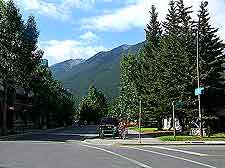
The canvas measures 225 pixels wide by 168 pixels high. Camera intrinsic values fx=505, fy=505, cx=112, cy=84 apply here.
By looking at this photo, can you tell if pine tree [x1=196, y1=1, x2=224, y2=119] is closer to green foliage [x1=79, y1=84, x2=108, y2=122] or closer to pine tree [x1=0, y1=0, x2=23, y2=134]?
pine tree [x1=0, y1=0, x2=23, y2=134]

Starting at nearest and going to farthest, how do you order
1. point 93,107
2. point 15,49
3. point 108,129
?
1. point 108,129
2. point 15,49
3. point 93,107

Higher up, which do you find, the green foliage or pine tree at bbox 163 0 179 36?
pine tree at bbox 163 0 179 36

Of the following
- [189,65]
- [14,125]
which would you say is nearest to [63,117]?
[14,125]

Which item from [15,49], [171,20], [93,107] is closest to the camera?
[15,49]

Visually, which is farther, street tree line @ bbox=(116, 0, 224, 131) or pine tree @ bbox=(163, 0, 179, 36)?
pine tree @ bbox=(163, 0, 179, 36)

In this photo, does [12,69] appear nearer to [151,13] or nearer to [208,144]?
[208,144]

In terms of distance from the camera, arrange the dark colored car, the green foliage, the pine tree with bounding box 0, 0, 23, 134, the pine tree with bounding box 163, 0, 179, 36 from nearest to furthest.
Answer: the dark colored car → the pine tree with bounding box 0, 0, 23, 134 → the pine tree with bounding box 163, 0, 179, 36 → the green foliage

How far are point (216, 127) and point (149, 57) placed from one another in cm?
1492

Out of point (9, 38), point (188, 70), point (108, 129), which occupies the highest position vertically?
point (9, 38)

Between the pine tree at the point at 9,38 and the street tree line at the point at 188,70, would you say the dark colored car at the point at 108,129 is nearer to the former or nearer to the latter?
the street tree line at the point at 188,70

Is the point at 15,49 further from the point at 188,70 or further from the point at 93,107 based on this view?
the point at 93,107

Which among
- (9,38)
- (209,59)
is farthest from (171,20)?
(9,38)

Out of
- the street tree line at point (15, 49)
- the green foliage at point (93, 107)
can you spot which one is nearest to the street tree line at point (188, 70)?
the street tree line at point (15, 49)

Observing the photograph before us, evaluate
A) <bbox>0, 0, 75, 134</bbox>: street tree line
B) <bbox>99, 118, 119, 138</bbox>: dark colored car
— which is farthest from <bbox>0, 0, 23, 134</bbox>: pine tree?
<bbox>99, 118, 119, 138</bbox>: dark colored car
